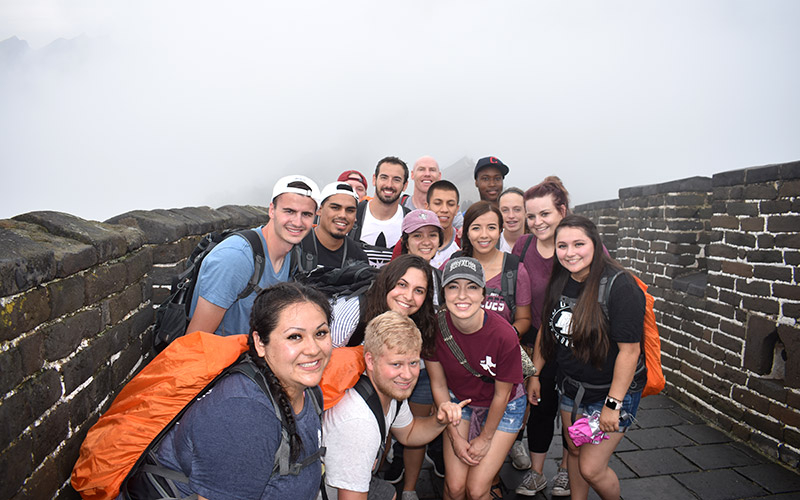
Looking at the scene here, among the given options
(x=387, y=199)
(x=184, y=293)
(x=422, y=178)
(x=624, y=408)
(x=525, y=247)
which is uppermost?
(x=422, y=178)

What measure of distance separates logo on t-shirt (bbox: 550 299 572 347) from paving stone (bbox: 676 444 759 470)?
2.26 metres

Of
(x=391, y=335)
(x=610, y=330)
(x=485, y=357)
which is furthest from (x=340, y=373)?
(x=610, y=330)

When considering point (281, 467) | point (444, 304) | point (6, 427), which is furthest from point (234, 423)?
point (444, 304)

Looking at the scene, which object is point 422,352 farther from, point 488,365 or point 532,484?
point 532,484

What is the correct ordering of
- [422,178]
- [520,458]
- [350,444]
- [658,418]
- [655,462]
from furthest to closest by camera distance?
1. [422,178]
2. [658,418]
3. [655,462]
4. [520,458]
5. [350,444]

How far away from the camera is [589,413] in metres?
3.00

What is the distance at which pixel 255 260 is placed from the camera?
2.97m

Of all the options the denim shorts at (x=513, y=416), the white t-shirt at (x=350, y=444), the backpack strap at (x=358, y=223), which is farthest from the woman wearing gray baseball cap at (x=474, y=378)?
the backpack strap at (x=358, y=223)

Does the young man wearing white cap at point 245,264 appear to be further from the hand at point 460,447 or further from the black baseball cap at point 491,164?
the black baseball cap at point 491,164

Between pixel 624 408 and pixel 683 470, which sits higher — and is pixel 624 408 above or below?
above

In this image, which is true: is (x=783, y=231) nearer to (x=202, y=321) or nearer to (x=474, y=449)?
(x=474, y=449)

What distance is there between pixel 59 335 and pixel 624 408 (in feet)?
10.2

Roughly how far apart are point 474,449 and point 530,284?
1.25m

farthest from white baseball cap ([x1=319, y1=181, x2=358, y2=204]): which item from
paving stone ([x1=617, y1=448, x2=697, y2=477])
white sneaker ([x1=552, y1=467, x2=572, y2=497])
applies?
paving stone ([x1=617, y1=448, x2=697, y2=477])
